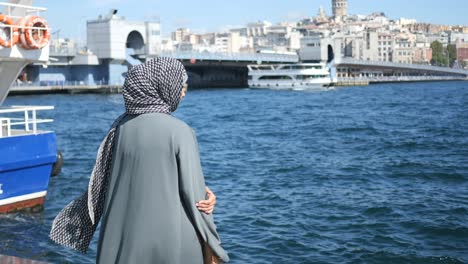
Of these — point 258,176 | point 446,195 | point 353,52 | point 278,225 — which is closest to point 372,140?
point 258,176

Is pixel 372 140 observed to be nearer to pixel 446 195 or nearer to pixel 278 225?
pixel 446 195

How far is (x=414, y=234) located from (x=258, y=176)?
6.00 m

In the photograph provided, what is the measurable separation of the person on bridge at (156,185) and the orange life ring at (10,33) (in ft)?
28.0

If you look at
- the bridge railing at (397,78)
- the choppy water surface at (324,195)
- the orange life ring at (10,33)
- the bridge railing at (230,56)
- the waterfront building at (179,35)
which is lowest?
the choppy water surface at (324,195)

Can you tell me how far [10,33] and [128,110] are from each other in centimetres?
870

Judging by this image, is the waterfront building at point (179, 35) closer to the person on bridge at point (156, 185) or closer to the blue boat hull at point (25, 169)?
the blue boat hull at point (25, 169)

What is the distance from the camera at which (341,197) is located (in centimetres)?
1189

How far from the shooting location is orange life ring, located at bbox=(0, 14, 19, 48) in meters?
10.5

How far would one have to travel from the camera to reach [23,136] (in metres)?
9.76

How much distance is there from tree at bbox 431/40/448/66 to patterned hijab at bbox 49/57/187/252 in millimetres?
148038

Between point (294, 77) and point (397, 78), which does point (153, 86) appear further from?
point (397, 78)

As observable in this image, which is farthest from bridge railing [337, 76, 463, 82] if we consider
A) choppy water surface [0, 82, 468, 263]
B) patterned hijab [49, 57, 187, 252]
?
patterned hijab [49, 57, 187, 252]

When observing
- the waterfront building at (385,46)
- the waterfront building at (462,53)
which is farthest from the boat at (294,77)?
the waterfront building at (462,53)

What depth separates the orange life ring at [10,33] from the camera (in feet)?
34.3
